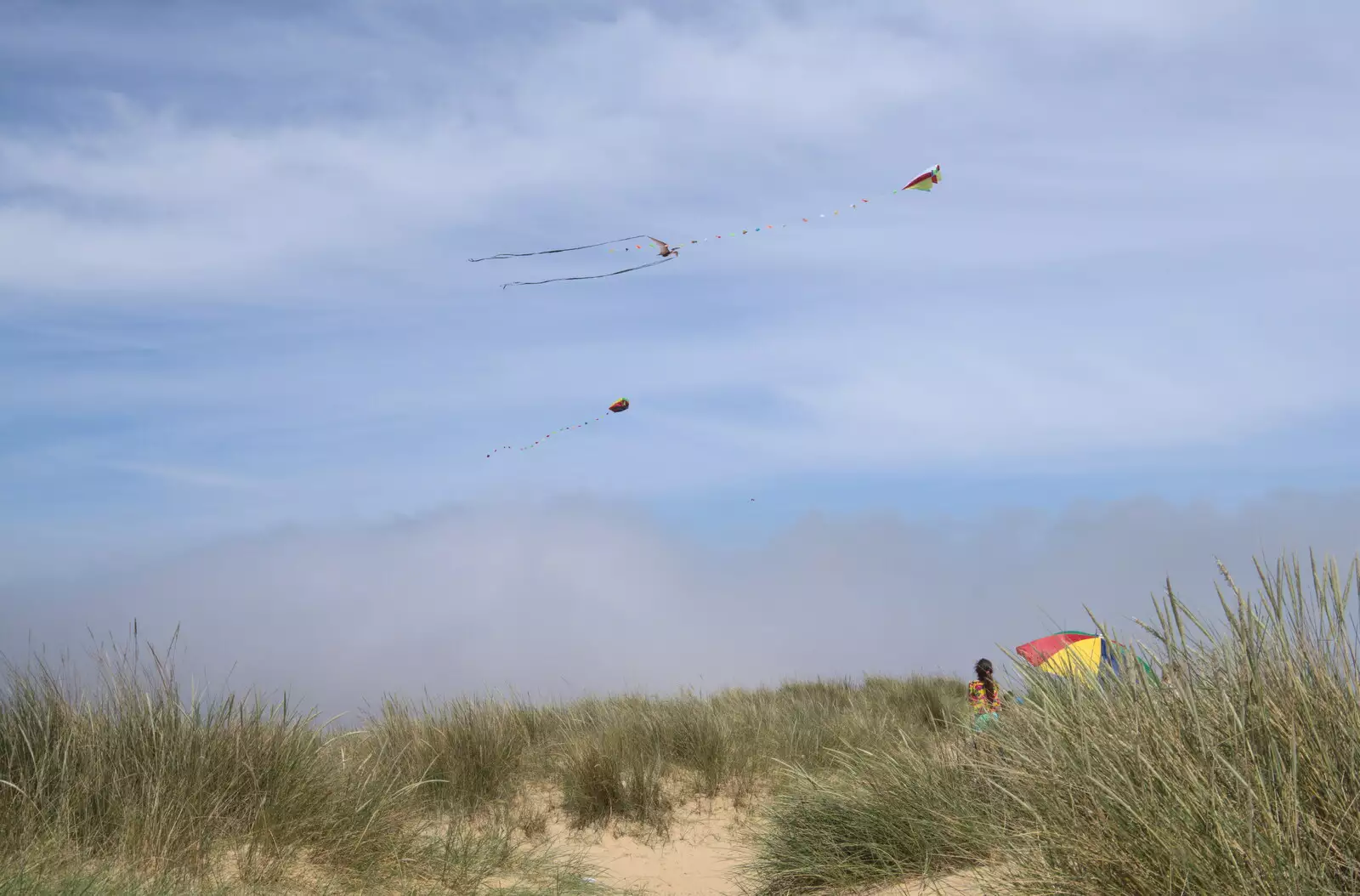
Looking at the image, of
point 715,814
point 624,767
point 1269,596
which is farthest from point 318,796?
point 1269,596

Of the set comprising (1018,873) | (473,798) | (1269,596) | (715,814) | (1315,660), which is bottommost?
(715,814)

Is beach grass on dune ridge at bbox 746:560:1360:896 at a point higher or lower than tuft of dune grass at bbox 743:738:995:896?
higher

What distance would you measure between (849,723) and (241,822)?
7.88 metres

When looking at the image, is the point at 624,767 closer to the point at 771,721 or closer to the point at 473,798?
the point at 473,798

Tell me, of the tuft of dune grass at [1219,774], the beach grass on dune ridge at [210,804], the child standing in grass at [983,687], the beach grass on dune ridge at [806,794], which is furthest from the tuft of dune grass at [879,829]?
the child standing in grass at [983,687]

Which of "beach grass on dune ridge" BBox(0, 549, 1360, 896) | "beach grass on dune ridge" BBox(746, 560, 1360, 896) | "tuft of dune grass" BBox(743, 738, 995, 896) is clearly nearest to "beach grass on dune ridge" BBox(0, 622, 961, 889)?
"beach grass on dune ridge" BBox(0, 549, 1360, 896)

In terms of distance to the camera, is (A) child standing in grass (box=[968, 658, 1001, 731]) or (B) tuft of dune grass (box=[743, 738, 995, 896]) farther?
(A) child standing in grass (box=[968, 658, 1001, 731])

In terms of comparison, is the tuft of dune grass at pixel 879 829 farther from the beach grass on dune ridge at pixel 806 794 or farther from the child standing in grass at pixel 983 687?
the child standing in grass at pixel 983 687

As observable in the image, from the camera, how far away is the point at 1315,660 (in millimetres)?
3918

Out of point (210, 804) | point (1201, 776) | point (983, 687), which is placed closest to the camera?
point (1201, 776)

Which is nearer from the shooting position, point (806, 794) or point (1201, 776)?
point (1201, 776)

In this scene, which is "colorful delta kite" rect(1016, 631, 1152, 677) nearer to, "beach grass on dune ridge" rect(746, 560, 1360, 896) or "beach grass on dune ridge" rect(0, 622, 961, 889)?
"beach grass on dune ridge" rect(746, 560, 1360, 896)

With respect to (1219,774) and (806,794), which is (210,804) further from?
(1219,774)

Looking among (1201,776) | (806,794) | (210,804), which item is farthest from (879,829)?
(210,804)
